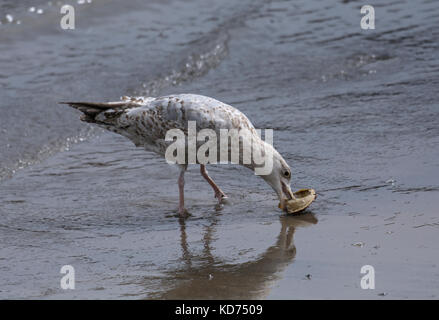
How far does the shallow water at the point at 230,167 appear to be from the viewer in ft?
17.8

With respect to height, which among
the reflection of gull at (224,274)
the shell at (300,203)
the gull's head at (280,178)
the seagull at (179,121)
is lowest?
the reflection of gull at (224,274)

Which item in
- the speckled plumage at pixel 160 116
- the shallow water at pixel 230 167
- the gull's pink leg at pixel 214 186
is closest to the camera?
the shallow water at pixel 230 167

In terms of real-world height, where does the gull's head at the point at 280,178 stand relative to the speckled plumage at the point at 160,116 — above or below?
below

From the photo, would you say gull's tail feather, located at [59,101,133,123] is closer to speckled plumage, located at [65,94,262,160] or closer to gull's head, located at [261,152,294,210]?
speckled plumage, located at [65,94,262,160]

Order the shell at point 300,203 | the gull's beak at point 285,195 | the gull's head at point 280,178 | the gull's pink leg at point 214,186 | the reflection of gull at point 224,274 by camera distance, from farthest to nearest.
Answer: the gull's pink leg at point 214,186 → the gull's head at point 280,178 → the gull's beak at point 285,195 → the shell at point 300,203 → the reflection of gull at point 224,274

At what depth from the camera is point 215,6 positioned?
46.2 ft

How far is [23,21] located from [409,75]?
6.52 metres

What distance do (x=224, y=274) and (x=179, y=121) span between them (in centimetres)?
205

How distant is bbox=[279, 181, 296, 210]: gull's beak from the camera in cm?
663

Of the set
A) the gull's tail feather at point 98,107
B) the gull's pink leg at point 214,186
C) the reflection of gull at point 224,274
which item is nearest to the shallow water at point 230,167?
the reflection of gull at point 224,274

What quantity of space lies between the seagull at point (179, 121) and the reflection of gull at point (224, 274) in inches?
30.9

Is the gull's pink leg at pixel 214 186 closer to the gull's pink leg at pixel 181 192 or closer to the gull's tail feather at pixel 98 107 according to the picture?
the gull's pink leg at pixel 181 192

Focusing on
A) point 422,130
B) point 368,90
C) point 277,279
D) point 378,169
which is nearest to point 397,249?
point 277,279
